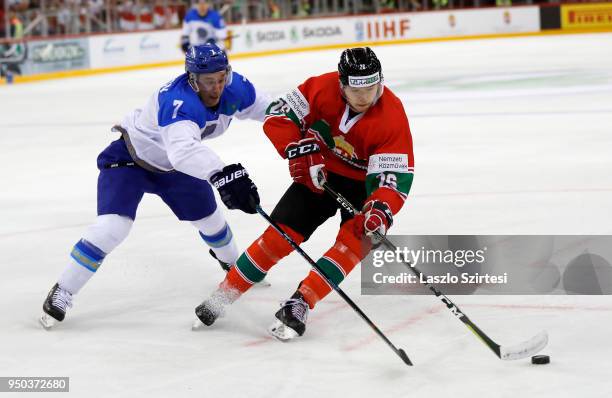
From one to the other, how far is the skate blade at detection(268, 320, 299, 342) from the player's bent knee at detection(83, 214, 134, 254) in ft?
2.27

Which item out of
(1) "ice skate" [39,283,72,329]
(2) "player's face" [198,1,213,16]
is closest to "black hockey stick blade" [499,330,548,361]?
(1) "ice skate" [39,283,72,329]

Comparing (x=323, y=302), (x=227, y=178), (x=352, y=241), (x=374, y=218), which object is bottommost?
(x=323, y=302)

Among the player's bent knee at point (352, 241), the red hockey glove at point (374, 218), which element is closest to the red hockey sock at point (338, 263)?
the player's bent knee at point (352, 241)

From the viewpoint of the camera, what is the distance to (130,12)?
17516mm

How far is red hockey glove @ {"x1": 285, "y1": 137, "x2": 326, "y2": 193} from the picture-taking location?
3432mm

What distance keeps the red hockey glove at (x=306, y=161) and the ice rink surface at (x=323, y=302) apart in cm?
54

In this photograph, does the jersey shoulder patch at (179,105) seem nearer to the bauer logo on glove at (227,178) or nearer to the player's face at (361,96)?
the bauer logo on glove at (227,178)

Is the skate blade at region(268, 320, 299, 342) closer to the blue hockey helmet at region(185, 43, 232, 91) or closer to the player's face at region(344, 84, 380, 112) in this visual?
the player's face at region(344, 84, 380, 112)

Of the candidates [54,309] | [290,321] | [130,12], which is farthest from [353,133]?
[130,12]

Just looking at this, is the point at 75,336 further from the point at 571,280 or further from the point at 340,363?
the point at 571,280

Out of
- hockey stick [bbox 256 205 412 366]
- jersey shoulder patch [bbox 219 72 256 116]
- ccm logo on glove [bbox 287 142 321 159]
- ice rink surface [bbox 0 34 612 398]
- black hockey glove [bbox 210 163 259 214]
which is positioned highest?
jersey shoulder patch [bbox 219 72 256 116]

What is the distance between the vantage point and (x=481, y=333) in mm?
3170

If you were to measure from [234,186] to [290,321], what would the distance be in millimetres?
485

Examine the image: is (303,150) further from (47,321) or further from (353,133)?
(47,321)
